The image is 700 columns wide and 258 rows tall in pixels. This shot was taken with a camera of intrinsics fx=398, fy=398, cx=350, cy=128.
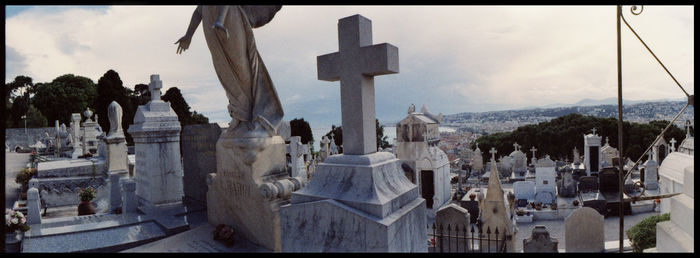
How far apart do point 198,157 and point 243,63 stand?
8.93 ft

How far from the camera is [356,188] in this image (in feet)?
11.2

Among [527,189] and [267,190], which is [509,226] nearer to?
[267,190]

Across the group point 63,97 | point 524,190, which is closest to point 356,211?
point 524,190

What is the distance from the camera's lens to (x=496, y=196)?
23.7ft

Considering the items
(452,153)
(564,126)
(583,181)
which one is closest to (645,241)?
(583,181)

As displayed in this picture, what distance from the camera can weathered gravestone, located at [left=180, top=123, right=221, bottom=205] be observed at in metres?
6.49

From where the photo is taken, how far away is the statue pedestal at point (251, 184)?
15.1 feet

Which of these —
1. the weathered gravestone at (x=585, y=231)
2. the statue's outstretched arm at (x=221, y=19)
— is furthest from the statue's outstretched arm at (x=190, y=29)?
the weathered gravestone at (x=585, y=231)

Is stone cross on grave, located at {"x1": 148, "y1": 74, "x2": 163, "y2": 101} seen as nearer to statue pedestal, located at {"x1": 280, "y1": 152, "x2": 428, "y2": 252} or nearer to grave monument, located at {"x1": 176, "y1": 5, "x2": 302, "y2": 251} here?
grave monument, located at {"x1": 176, "y1": 5, "x2": 302, "y2": 251}

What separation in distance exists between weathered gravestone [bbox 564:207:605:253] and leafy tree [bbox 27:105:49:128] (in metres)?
53.1

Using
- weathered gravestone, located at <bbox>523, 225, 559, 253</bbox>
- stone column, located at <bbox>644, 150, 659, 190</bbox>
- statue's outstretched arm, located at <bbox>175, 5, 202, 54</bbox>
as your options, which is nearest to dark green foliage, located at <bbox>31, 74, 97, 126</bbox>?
statue's outstretched arm, located at <bbox>175, 5, 202, 54</bbox>

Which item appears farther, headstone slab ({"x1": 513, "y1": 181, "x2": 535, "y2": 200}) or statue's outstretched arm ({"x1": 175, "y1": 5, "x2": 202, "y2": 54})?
headstone slab ({"x1": 513, "y1": 181, "x2": 535, "y2": 200})

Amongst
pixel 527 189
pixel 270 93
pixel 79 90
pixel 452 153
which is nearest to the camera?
pixel 270 93
